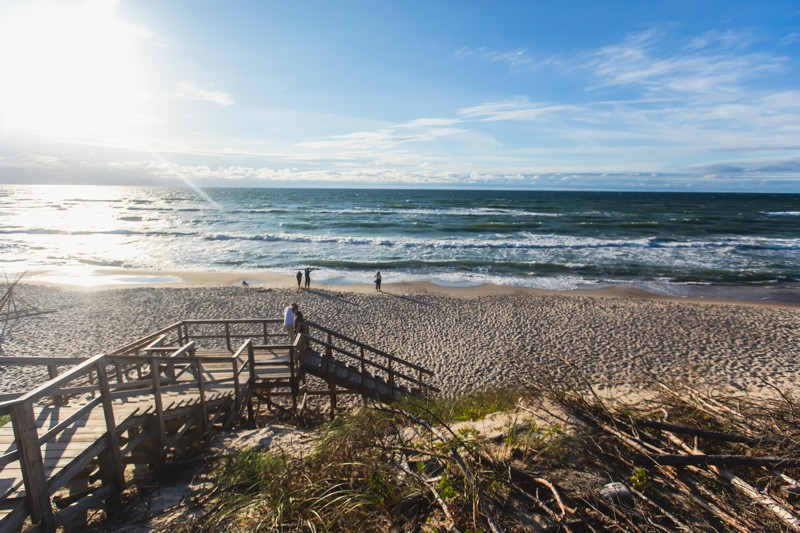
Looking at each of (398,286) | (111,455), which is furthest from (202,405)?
(398,286)

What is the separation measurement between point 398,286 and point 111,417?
20418mm

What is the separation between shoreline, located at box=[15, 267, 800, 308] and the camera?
22.6 metres

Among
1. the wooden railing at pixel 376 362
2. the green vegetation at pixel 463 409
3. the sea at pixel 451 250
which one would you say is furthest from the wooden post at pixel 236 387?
the sea at pixel 451 250

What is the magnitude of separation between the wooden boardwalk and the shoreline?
45.8 ft

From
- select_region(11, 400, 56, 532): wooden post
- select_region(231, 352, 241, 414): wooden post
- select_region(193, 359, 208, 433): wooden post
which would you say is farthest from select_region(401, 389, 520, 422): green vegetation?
select_region(11, 400, 56, 532): wooden post

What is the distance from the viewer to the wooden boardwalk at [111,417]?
3512 millimetres

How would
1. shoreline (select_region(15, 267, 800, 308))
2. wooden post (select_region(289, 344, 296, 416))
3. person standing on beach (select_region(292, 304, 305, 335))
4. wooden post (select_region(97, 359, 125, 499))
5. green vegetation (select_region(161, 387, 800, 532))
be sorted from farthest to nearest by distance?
shoreline (select_region(15, 267, 800, 308))
person standing on beach (select_region(292, 304, 305, 335))
wooden post (select_region(289, 344, 296, 416))
wooden post (select_region(97, 359, 125, 499))
green vegetation (select_region(161, 387, 800, 532))

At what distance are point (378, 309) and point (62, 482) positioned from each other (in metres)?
16.1

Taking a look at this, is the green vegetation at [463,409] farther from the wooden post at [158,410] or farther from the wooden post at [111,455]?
the wooden post at [111,455]

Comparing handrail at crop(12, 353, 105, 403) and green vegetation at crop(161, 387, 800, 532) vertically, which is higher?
handrail at crop(12, 353, 105, 403)

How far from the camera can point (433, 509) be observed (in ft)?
11.6

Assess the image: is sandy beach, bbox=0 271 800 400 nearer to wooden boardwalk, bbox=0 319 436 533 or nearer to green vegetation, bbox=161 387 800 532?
wooden boardwalk, bbox=0 319 436 533

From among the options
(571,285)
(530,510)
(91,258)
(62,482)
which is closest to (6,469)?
(62,482)

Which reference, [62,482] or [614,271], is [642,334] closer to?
[614,271]
